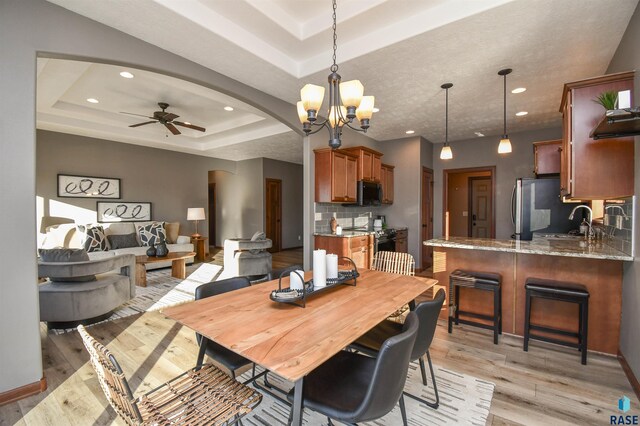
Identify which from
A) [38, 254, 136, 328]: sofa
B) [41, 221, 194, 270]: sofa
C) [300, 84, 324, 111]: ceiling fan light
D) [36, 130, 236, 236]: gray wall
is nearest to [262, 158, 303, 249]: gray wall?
[36, 130, 236, 236]: gray wall

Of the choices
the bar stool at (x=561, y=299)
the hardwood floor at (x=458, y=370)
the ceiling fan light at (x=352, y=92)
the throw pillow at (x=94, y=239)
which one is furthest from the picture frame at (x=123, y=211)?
the bar stool at (x=561, y=299)

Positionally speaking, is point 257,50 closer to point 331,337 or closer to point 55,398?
point 331,337

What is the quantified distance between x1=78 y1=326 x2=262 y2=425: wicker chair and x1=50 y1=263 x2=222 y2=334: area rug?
109 inches

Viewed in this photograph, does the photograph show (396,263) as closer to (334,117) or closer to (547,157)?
(334,117)

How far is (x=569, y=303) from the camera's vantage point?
2.75 meters

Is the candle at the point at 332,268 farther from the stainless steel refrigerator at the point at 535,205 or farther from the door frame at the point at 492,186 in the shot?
the door frame at the point at 492,186

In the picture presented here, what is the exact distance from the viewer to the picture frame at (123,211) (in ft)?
20.1

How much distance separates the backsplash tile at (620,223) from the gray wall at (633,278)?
5.1 inches

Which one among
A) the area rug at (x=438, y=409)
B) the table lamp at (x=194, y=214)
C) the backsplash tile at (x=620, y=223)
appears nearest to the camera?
the area rug at (x=438, y=409)

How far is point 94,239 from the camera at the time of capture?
213 inches

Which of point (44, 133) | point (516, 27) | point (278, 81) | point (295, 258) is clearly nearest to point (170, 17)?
point (278, 81)

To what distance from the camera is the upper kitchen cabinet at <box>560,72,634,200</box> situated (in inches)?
87.4

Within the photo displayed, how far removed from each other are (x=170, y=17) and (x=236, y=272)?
375 centimetres

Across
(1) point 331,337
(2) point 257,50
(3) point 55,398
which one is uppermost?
(2) point 257,50
